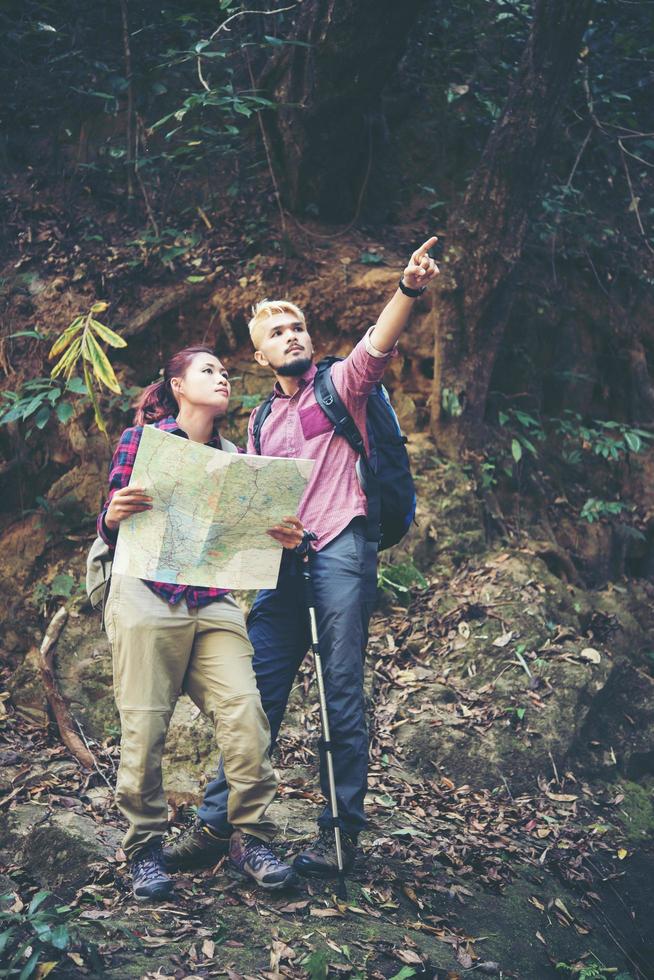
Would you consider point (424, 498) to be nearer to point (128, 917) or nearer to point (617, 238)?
point (617, 238)

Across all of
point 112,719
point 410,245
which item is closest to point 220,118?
point 410,245

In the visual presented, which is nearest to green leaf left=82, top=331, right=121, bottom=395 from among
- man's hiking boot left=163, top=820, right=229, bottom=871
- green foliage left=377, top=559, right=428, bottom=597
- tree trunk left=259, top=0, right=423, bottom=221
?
man's hiking boot left=163, top=820, right=229, bottom=871

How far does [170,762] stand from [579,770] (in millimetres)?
3019

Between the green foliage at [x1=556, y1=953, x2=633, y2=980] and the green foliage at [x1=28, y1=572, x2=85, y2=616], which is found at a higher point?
the green foliage at [x1=556, y1=953, x2=633, y2=980]

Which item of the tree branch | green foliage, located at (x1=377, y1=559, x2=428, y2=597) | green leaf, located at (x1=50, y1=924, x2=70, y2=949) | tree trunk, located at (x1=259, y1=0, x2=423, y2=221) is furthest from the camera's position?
tree trunk, located at (x1=259, y1=0, x2=423, y2=221)

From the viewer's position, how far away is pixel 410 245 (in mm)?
8773

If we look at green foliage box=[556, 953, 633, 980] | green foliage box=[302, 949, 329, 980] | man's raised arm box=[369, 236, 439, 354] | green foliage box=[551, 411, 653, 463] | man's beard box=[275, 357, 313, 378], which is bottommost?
green foliage box=[551, 411, 653, 463]

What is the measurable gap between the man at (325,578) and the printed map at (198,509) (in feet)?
1.55

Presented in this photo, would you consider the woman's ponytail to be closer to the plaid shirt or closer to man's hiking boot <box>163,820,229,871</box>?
the plaid shirt

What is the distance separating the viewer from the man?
4.14m

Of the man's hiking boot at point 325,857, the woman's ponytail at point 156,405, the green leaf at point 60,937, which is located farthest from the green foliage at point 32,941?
the woman's ponytail at point 156,405

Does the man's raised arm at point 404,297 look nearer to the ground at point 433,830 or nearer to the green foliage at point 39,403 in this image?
the ground at point 433,830

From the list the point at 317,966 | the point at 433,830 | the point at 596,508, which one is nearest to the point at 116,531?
the point at 317,966

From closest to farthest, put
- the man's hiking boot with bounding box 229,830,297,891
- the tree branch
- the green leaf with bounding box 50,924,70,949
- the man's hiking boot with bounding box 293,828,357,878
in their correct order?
the green leaf with bounding box 50,924,70,949 < the man's hiking boot with bounding box 229,830,297,891 < the man's hiking boot with bounding box 293,828,357,878 < the tree branch
